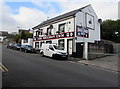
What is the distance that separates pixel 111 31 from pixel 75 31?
27.5 meters

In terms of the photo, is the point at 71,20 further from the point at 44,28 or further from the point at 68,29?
the point at 44,28

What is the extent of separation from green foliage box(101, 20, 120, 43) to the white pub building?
18.8 m

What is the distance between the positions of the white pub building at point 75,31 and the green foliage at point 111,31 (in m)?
18.8

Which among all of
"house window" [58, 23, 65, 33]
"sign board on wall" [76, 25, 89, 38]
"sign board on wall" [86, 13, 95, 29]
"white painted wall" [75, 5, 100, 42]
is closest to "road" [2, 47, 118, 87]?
"sign board on wall" [76, 25, 89, 38]

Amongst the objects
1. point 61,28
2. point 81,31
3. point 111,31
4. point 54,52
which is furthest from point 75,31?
point 111,31

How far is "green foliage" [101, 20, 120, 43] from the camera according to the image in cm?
4050

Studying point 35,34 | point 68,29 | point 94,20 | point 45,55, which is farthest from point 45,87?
point 35,34

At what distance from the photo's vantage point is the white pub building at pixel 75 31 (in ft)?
58.2

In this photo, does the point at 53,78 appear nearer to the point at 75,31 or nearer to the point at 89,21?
the point at 75,31

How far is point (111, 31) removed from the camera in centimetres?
4075

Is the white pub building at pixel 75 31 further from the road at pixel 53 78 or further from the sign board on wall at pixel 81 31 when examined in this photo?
the road at pixel 53 78

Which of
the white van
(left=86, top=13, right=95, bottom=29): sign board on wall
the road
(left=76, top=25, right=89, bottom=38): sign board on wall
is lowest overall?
the road

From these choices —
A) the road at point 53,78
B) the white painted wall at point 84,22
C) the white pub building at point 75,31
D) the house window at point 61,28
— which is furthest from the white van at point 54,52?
the house window at point 61,28

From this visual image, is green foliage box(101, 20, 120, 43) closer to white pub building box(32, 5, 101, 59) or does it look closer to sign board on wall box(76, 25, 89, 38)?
white pub building box(32, 5, 101, 59)
